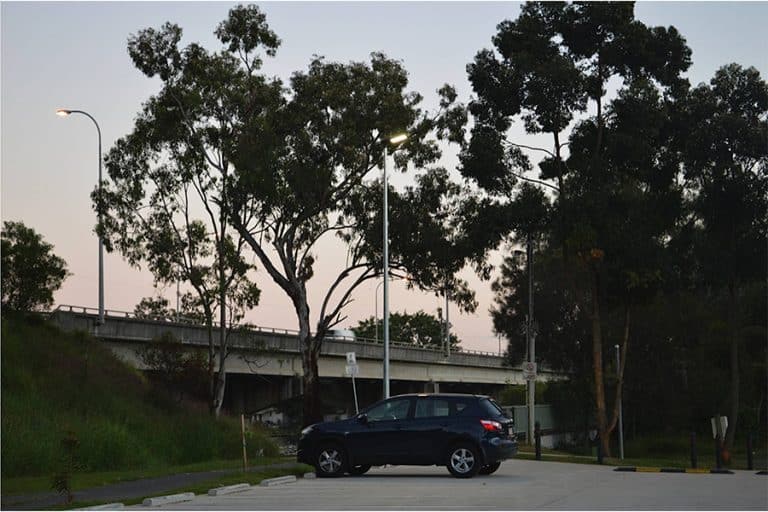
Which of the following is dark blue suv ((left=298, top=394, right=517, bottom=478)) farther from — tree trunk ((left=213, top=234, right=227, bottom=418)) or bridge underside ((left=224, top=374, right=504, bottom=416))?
bridge underside ((left=224, top=374, right=504, bottom=416))

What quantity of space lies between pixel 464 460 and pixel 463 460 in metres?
0.02

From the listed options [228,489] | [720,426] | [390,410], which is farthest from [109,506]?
[720,426]

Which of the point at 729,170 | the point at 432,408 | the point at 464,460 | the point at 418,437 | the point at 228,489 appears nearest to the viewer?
the point at 228,489

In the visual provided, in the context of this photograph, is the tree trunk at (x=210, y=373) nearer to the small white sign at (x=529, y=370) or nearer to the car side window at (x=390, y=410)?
the small white sign at (x=529, y=370)

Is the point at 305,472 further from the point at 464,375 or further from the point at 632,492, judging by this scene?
the point at 464,375

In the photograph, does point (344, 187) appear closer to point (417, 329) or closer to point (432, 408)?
point (432, 408)

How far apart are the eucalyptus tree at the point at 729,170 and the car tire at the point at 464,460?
74.7ft

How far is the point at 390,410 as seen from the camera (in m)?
23.4

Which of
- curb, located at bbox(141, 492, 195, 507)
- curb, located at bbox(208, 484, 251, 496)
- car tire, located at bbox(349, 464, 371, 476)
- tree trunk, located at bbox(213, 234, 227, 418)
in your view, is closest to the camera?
curb, located at bbox(141, 492, 195, 507)

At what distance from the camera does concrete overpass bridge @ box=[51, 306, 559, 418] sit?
50.2 m

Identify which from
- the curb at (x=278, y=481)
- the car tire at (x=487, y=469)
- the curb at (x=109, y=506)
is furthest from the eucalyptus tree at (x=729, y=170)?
the curb at (x=109, y=506)

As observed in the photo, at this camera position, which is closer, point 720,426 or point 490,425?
point 490,425

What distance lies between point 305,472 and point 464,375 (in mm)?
67069

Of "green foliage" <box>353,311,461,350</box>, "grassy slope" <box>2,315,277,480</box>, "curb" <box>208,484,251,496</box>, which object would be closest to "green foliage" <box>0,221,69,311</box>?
"grassy slope" <box>2,315,277,480</box>
